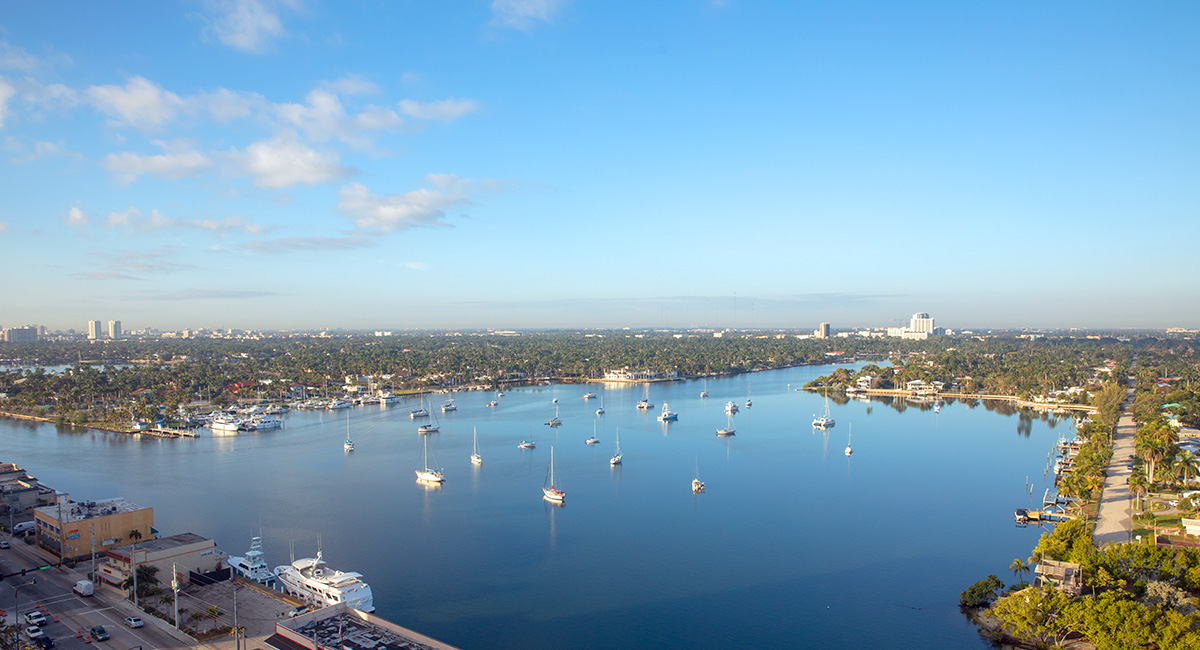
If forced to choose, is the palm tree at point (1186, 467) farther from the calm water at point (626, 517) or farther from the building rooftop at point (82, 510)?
the building rooftop at point (82, 510)

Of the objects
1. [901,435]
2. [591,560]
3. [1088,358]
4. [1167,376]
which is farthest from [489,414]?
[1088,358]

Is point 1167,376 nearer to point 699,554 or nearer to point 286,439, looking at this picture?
point 699,554

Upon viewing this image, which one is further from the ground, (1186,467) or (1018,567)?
(1186,467)

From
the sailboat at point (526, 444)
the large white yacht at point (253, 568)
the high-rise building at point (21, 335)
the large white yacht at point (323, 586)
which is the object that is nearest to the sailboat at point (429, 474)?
the sailboat at point (526, 444)

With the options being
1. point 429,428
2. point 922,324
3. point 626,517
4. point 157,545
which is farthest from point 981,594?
point 922,324

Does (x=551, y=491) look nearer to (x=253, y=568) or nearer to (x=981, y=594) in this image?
(x=253, y=568)
